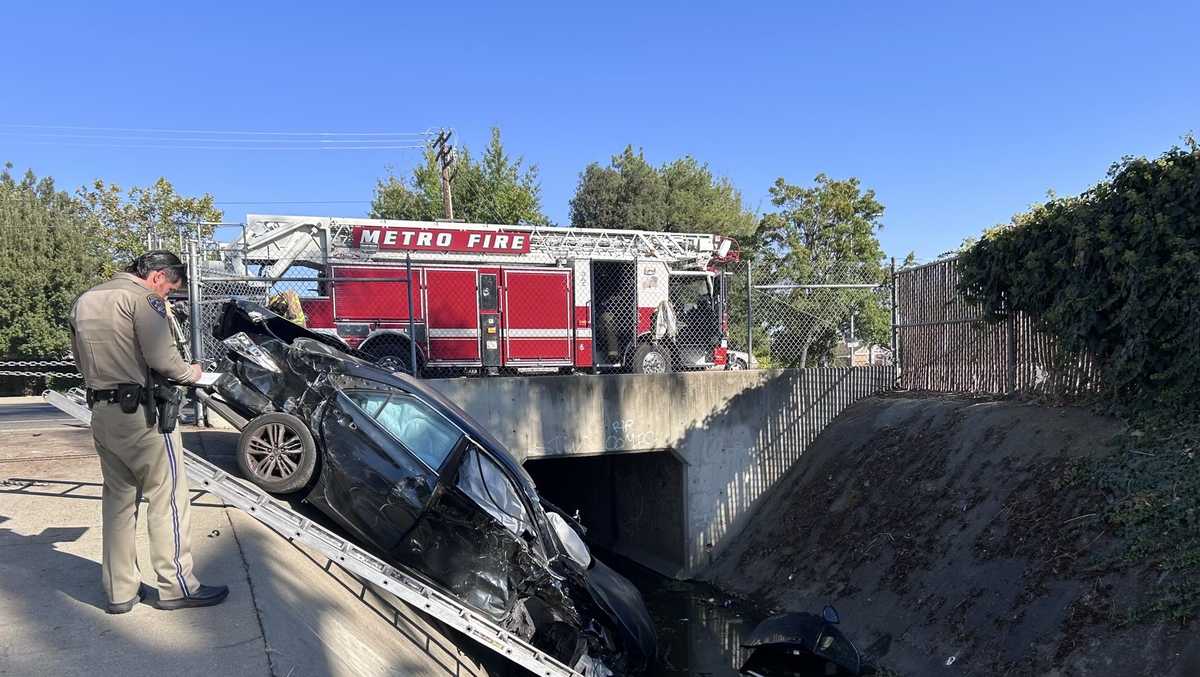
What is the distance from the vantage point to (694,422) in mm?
11719

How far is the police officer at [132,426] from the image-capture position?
3.81 metres

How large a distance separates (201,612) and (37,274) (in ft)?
84.4

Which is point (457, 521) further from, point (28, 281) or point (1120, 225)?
point (28, 281)

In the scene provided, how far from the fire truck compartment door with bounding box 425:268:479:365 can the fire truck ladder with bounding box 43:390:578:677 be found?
784 centimetres

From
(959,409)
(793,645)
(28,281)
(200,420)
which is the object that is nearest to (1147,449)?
(959,409)

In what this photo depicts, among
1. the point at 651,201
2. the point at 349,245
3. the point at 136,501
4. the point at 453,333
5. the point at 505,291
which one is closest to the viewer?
the point at 136,501

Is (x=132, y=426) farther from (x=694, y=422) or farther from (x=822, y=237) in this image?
(x=822, y=237)

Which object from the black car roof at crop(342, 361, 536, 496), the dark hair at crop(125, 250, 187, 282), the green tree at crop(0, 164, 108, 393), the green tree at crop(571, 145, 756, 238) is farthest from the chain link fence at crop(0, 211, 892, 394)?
the green tree at crop(571, 145, 756, 238)

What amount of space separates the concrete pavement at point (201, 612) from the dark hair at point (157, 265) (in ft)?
5.91

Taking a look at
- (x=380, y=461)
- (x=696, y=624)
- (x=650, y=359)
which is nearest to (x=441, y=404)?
(x=380, y=461)

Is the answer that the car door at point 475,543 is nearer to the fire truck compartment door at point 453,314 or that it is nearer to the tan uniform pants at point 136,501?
the tan uniform pants at point 136,501

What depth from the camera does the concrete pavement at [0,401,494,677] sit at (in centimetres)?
350

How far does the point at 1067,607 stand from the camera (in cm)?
624

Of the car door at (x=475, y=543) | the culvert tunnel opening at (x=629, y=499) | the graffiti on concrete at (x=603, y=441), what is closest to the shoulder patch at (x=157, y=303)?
the car door at (x=475, y=543)
